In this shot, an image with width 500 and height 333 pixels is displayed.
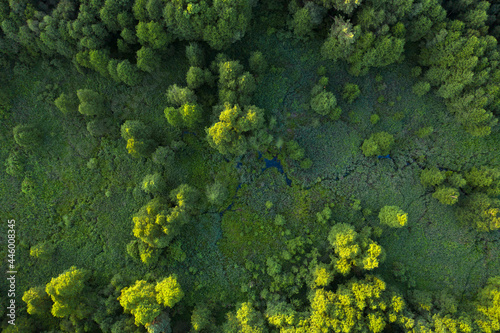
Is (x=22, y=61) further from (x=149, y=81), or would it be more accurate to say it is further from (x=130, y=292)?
(x=130, y=292)

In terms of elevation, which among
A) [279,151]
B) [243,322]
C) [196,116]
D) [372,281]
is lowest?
[243,322]

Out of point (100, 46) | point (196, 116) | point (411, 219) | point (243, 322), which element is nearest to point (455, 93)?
point (411, 219)

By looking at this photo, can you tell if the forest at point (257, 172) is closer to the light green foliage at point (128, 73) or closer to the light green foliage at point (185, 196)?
the light green foliage at point (128, 73)

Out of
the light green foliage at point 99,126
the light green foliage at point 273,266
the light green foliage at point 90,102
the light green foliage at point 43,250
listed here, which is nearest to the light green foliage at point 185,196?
the light green foliage at point 273,266

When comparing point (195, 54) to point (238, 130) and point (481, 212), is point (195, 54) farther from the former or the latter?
point (481, 212)

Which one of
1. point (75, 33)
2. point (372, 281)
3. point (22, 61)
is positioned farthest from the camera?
point (22, 61)

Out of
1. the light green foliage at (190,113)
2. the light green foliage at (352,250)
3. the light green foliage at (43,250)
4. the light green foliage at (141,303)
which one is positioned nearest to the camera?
the light green foliage at (141,303)

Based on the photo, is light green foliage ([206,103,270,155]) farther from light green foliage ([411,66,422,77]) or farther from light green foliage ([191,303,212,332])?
light green foliage ([411,66,422,77])

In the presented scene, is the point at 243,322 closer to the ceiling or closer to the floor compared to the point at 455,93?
closer to the floor
